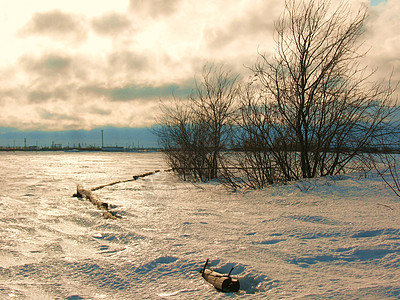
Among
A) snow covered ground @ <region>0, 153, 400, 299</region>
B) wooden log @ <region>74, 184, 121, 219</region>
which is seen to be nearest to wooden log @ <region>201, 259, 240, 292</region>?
snow covered ground @ <region>0, 153, 400, 299</region>

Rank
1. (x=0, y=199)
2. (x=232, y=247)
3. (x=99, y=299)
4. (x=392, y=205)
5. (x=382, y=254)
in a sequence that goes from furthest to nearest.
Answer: (x=0, y=199) → (x=392, y=205) → (x=232, y=247) → (x=382, y=254) → (x=99, y=299)

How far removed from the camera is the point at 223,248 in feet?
11.4

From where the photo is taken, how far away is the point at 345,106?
6633mm

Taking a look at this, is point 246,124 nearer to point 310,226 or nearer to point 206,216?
point 206,216

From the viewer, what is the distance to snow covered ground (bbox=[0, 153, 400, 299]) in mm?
2586

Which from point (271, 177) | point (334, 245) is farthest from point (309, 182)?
point (334, 245)

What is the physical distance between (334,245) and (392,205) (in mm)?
1674

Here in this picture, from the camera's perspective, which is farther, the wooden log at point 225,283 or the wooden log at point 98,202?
the wooden log at point 98,202

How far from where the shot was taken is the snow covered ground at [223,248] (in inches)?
102

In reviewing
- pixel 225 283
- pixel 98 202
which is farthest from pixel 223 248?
pixel 98 202

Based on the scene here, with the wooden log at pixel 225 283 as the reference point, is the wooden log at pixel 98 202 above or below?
below

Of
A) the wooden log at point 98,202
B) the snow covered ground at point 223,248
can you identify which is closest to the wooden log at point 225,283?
the snow covered ground at point 223,248

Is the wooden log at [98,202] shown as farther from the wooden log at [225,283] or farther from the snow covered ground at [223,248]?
the wooden log at [225,283]

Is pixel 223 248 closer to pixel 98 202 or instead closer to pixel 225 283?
pixel 225 283
